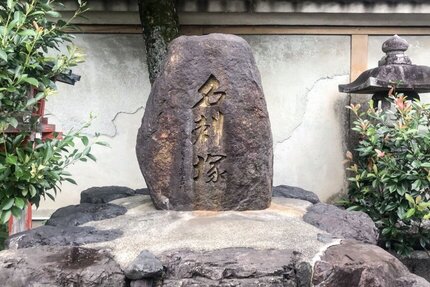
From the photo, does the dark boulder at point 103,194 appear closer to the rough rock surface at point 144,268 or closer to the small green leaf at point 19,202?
the small green leaf at point 19,202

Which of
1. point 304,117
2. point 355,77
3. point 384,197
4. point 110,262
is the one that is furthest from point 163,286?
point 355,77

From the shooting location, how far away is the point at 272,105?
21.6ft

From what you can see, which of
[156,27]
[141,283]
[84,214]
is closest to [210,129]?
[84,214]

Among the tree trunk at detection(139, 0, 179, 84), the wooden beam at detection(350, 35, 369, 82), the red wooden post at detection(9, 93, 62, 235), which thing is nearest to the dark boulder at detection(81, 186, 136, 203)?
the red wooden post at detection(9, 93, 62, 235)

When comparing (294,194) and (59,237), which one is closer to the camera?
(59,237)

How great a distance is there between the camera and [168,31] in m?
5.93

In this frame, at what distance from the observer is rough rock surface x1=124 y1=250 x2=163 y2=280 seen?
2.92 metres

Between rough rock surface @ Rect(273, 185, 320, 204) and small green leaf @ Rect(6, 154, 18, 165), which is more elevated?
small green leaf @ Rect(6, 154, 18, 165)

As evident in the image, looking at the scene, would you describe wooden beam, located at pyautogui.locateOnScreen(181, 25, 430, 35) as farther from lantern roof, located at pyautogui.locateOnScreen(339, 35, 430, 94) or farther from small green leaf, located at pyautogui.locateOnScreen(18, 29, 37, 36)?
small green leaf, located at pyautogui.locateOnScreen(18, 29, 37, 36)

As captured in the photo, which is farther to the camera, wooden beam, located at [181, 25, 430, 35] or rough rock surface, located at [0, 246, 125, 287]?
wooden beam, located at [181, 25, 430, 35]

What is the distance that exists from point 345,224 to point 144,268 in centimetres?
175

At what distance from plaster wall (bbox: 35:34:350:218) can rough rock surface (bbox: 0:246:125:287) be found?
11.2ft

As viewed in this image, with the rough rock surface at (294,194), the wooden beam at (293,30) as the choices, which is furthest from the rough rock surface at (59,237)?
the wooden beam at (293,30)

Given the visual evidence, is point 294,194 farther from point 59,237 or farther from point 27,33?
point 27,33
